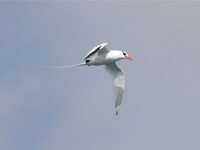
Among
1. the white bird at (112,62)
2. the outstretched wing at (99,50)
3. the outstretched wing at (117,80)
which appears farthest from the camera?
the outstretched wing at (117,80)

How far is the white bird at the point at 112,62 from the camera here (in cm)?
5109

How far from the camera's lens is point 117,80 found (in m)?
56.2

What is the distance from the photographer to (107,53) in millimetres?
51812

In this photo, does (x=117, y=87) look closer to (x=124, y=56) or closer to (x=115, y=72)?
(x=115, y=72)

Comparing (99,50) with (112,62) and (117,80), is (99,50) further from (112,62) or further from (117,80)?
(117,80)

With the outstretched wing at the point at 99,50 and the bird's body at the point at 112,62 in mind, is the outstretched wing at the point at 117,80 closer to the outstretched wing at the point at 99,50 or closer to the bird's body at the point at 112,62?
the bird's body at the point at 112,62

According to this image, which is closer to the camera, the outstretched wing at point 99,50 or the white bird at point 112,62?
the outstretched wing at point 99,50

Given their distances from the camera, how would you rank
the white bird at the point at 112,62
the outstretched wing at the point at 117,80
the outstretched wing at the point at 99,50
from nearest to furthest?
the outstretched wing at the point at 99,50
the white bird at the point at 112,62
the outstretched wing at the point at 117,80

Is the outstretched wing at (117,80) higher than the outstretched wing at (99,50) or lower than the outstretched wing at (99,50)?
lower

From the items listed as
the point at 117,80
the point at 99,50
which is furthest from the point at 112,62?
the point at 117,80

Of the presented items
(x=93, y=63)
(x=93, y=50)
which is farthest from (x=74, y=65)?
(x=93, y=50)

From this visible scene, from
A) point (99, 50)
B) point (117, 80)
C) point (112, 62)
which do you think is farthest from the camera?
point (117, 80)

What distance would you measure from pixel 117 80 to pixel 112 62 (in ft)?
13.9

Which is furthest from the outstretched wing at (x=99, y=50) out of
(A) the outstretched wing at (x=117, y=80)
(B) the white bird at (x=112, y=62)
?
(A) the outstretched wing at (x=117, y=80)
